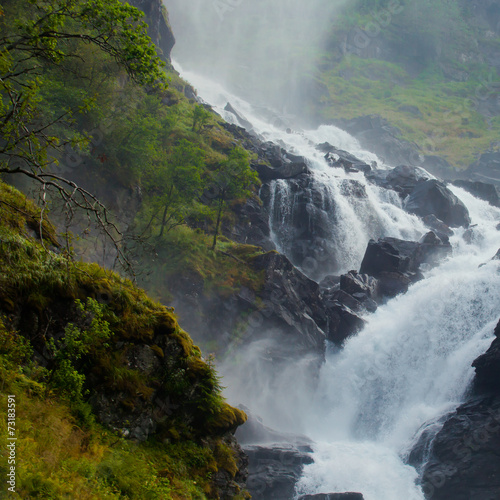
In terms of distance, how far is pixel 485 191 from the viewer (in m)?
64.5

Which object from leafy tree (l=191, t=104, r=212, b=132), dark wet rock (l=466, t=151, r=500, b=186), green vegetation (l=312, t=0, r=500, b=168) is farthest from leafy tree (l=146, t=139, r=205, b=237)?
green vegetation (l=312, t=0, r=500, b=168)

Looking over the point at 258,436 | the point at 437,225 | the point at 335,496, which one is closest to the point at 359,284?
the point at 258,436

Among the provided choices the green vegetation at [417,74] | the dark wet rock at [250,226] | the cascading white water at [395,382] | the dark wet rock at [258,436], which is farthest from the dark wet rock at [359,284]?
the green vegetation at [417,74]

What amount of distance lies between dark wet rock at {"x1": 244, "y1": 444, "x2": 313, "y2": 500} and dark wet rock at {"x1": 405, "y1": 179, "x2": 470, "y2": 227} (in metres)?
39.2

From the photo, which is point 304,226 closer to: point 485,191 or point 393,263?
point 393,263

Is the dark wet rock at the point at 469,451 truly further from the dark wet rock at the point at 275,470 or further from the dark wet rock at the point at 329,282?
the dark wet rock at the point at 329,282

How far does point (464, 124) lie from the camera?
428 ft

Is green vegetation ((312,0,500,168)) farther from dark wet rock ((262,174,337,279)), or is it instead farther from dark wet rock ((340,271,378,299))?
dark wet rock ((340,271,378,299))

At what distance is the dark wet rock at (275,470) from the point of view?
19125 millimetres

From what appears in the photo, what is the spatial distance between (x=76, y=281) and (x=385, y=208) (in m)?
46.2

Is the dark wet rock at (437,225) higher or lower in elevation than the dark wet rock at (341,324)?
higher

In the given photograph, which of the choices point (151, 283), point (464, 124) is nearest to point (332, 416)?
point (151, 283)

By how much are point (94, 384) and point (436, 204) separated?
178ft

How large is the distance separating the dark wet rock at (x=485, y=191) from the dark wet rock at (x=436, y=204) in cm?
1291
